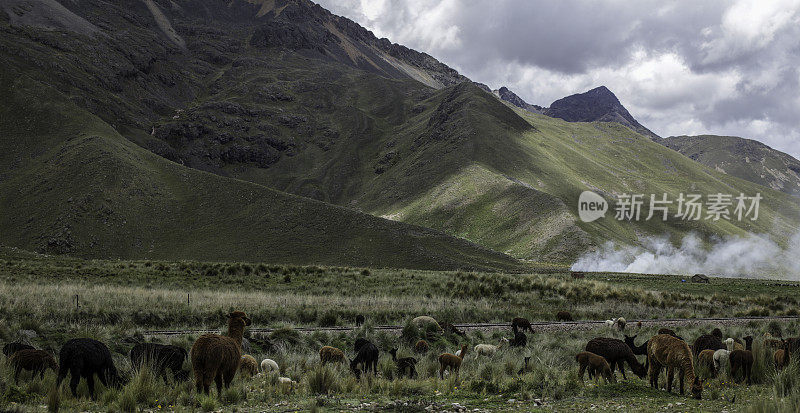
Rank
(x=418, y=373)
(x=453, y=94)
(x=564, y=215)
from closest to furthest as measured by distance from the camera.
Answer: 1. (x=418, y=373)
2. (x=564, y=215)
3. (x=453, y=94)

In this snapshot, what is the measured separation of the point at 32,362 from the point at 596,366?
13.0 metres

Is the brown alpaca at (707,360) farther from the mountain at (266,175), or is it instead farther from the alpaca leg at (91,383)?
the mountain at (266,175)

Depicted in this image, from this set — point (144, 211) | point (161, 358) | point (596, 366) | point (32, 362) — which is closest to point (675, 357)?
point (596, 366)

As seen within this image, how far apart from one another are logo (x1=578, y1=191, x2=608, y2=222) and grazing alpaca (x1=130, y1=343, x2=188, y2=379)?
113m

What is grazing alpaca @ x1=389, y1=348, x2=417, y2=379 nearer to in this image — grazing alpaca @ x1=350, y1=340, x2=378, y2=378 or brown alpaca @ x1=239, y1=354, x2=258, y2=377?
grazing alpaca @ x1=350, y1=340, x2=378, y2=378

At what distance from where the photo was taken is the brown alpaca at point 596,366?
11992mm

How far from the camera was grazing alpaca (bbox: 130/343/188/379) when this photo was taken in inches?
463

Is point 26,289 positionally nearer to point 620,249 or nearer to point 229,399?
point 229,399

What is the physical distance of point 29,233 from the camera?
253 feet

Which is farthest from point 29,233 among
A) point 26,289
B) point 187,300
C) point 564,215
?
point 564,215

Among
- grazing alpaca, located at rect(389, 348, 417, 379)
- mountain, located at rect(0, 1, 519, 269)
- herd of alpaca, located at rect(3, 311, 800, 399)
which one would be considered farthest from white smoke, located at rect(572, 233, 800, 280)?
grazing alpaca, located at rect(389, 348, 417, 379)

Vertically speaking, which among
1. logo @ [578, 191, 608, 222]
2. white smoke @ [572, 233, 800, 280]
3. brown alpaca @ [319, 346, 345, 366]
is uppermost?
logo @ [578, 191, 608, 222]

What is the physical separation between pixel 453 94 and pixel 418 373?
19234 centimetres

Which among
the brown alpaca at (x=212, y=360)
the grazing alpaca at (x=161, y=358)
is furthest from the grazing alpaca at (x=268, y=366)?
the brown alpaca at (x=212, y=360)
